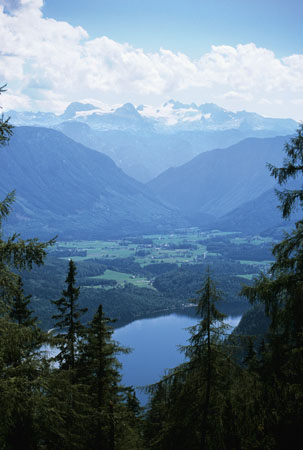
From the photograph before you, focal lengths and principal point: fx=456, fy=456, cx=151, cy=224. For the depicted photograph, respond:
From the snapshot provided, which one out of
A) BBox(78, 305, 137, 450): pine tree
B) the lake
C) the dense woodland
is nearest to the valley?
the lake

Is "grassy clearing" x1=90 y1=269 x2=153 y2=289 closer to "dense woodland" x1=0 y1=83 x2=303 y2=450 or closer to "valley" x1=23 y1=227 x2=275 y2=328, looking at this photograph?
"valley" x1=23 y1=227 x2=275 y2=328

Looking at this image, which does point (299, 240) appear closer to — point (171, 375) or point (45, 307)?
point (171, 375)

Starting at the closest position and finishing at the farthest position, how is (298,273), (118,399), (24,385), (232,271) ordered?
(24,385) < (298,273) < (118,399) < (232,271)

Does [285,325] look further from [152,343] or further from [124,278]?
[124,278]

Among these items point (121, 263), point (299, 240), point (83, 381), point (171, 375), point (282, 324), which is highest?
point (121, 263)

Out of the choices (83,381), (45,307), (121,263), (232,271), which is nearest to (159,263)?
(121,263)

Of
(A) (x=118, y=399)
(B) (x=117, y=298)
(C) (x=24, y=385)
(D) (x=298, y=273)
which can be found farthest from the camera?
(B) (x=117, y=298)

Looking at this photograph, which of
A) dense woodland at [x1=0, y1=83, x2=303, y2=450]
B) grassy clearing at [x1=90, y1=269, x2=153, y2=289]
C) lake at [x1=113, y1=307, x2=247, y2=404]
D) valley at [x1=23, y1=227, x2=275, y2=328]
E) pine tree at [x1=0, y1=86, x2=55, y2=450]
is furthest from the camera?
grassy clearing at [x1=90, y1=269, x2=153, y2=289]

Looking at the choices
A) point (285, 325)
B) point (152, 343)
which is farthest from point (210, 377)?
point (152, 343)
